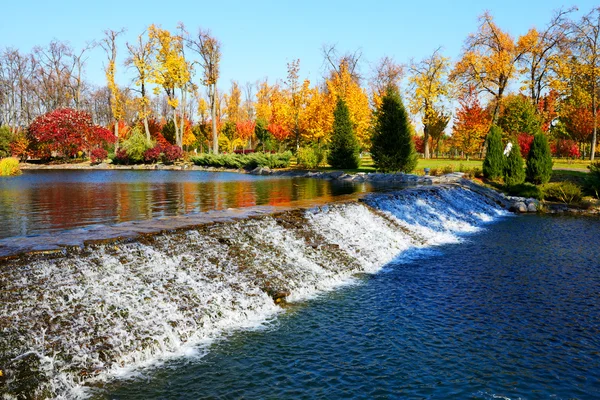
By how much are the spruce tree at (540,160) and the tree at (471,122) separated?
63.1ft

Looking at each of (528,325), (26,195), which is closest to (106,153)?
(26,195)

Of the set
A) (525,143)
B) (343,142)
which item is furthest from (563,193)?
(343,142)

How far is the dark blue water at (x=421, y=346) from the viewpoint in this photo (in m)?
5.03

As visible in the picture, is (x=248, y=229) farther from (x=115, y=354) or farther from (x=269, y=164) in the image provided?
(x=269, y=164)

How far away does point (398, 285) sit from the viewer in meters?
8.91

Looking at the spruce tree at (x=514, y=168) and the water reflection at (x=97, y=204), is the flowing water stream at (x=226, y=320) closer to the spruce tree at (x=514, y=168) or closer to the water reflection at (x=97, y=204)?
the water reflection at (x=97, y=204)

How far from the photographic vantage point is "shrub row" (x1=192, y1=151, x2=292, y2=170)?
1489 inches

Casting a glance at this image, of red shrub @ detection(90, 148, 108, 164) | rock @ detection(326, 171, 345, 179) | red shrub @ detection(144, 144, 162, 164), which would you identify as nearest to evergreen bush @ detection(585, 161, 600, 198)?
rock @ detection(326, 171, 345, 179)

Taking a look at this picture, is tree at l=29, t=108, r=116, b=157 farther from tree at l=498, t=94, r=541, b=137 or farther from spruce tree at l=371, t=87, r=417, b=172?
→ tree at l=498, t=94, r=541, b=137

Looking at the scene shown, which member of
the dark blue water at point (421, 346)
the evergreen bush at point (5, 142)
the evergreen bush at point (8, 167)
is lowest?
the dark blue water at point (421, 346)

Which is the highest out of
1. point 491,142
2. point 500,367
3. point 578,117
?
point 578,117

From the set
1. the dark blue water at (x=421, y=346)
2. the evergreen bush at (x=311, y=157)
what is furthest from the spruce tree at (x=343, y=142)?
the dark blue water at (x=421, y=346)

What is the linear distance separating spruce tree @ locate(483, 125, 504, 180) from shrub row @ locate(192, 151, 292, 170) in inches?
691

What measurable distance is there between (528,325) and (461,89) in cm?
3834
